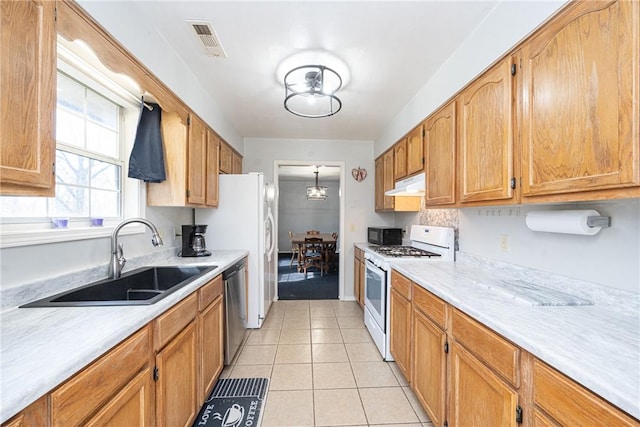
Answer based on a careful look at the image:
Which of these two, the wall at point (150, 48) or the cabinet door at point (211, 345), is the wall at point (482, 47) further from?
the cabinet door at point (211, 345)

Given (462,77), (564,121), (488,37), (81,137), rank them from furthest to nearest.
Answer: (462,77) → (81,137) → (488,37) → (564,121)

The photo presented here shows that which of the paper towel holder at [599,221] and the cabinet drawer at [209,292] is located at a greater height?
the paper towel holder at [599,221]

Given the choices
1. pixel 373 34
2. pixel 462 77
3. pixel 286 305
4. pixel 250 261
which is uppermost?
pixel 373 34

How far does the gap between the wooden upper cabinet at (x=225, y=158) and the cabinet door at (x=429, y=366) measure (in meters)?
2.55

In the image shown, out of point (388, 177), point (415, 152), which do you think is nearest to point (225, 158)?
point (388, 177)

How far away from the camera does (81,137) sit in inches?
67.9

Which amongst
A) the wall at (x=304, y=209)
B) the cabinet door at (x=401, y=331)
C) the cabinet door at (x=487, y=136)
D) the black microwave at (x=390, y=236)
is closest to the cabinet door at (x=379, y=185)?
the black microwave at (x=390, y=236)

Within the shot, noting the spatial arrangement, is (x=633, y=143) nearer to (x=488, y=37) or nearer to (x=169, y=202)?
(x=488, y=37)

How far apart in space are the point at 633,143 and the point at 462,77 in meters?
1.21

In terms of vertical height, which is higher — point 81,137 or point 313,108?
point 313,108

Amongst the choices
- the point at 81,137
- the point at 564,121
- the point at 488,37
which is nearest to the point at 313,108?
the point at 488,37

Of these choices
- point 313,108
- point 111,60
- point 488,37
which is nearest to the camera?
point 111,60

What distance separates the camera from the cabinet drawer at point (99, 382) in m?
0.74

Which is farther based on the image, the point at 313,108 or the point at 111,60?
the point at 313,108
